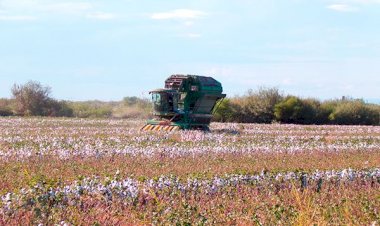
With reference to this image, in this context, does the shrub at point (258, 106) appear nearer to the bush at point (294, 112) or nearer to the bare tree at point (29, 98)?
the bush at point (294, 112)

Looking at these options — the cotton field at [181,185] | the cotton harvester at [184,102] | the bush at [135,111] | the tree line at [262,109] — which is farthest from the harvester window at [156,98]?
the bush at [135,111]

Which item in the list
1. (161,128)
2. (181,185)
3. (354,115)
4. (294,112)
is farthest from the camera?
(354,115)

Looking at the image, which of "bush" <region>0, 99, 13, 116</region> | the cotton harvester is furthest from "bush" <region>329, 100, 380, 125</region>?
"bush" <region>0, 99, 13, 116</region>

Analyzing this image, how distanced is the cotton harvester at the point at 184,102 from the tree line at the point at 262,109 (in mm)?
19716

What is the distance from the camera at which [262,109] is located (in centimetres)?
5866

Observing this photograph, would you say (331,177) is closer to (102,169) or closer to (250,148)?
(102,169)

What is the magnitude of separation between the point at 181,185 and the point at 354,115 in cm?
4889

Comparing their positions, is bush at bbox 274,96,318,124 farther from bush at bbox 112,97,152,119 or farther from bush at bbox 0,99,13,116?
bush at bbox 0,99,13,116

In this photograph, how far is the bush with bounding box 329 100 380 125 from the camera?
6019 centimetres

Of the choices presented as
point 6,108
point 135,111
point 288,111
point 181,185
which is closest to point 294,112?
point 288,111

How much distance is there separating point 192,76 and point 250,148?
1263 cm

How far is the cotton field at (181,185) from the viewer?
36.5 ft

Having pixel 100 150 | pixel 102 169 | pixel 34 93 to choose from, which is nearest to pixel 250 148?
pixel 100 150

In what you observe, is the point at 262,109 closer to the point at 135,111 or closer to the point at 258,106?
the point at 258,106
